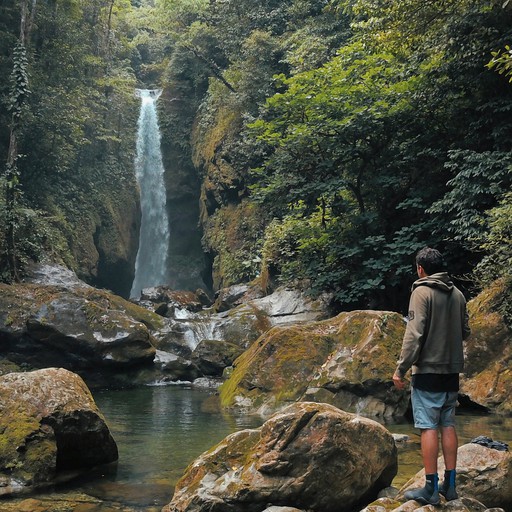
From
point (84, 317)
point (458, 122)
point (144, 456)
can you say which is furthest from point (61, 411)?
point (458, 122)

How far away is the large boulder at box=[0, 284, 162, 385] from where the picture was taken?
522 inches

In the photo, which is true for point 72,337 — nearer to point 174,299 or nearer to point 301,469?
point 301,469

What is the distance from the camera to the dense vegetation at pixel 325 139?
12.2m

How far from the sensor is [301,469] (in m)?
4.74

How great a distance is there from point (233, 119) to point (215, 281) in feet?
24.3

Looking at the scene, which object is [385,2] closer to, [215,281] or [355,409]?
[355,409]

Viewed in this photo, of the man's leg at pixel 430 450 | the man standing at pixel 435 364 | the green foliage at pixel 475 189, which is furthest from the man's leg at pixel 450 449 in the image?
the green foliage at pixel 475 189

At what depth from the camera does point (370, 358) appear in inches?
358

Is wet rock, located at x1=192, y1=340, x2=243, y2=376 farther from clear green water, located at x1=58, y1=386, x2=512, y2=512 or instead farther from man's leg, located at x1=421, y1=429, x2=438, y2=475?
man's leg, located at x1=421, y1=429, x2=438, y2=475

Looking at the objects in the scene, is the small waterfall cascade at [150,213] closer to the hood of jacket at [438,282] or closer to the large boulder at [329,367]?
the large boulder at [329,367]

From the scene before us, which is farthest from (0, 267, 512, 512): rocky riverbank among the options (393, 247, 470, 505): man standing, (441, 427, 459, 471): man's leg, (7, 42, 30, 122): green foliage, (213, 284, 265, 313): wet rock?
(7, 42, 30, 122): green foliage

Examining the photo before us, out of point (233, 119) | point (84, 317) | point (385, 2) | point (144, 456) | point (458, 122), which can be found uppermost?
point (233, 119)

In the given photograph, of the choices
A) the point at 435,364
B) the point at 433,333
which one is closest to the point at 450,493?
the point at 435,364

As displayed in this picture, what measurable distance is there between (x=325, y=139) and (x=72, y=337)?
7703 millimetres
